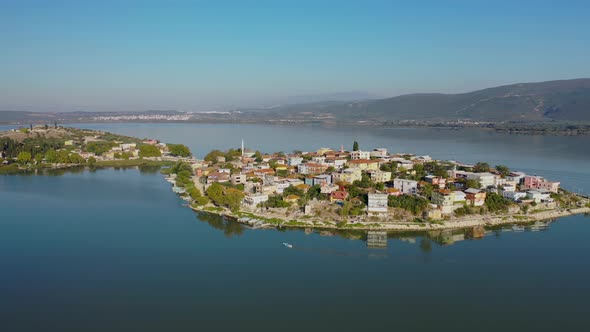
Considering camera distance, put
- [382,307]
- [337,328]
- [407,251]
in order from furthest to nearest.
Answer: [407,251]
[382,307]
[337,328]

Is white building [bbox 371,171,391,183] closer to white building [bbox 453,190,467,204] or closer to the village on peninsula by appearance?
the village on peninsula

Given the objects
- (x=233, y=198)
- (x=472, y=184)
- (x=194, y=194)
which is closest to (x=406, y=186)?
(x=472, y=184)

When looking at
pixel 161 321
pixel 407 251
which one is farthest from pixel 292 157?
pixel 161 321

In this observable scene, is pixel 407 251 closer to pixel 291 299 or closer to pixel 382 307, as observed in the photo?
pixel 382 307

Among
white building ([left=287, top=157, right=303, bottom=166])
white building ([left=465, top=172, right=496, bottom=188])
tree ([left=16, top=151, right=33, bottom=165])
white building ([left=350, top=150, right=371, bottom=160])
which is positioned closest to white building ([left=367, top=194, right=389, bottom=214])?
white building ([left=465, top=172, right=496, bottom=188])

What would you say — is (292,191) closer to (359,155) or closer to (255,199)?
(255,199)

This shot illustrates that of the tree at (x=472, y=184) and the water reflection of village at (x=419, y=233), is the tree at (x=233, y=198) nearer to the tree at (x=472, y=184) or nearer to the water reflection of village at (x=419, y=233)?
the water reflection of village at (x=419, y=233)

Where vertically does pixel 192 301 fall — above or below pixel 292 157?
below
